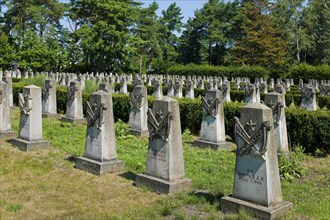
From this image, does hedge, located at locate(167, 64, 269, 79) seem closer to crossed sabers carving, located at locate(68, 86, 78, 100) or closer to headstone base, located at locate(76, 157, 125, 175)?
crossed sabers carving, located at locate(68, 86, 78, 100)

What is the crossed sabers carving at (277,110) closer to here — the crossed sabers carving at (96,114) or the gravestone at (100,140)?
the gravestone at (100,140)

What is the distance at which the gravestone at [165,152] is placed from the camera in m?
6.72

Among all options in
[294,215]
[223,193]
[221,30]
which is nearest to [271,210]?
[294,215]

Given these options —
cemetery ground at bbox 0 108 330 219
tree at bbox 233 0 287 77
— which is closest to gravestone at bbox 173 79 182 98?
cemetery ground at bbox 0 108 330 219

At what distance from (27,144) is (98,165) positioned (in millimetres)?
2661

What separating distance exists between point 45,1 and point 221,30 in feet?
94.7

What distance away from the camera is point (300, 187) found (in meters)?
7.04

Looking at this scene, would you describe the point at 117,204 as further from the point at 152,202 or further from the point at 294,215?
the point at 294,215

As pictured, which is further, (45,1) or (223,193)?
(45,1)

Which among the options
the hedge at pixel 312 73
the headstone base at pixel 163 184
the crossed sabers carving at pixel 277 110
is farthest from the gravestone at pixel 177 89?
the hedge at pixel 312 73

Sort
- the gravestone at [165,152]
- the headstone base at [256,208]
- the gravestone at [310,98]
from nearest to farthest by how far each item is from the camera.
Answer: the headstone base at [256,208] < the gravestone at [165,152] < the gravestone at [310,98]

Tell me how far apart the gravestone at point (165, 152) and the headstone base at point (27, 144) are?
3.76 m

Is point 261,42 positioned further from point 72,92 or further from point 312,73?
point 72,92

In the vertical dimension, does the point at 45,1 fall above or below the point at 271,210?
above
